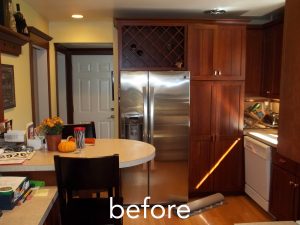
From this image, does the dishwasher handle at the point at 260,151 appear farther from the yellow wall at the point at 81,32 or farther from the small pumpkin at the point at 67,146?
the small pumpkin at the point at 67,146

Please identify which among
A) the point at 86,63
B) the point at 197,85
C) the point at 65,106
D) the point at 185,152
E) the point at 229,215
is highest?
the point at 86,63

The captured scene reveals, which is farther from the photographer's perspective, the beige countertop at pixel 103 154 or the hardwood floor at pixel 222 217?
the hardwood floor at pixel 222 217

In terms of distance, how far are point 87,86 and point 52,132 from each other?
2843 mm

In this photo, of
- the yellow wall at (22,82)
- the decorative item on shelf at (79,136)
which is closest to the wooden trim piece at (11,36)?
the yellow wall at (22,82)

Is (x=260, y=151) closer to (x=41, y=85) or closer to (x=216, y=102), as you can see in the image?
(x=216, y=102)

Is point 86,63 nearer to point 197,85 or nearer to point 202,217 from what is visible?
point 197,85

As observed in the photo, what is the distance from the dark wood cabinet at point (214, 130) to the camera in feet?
12.1

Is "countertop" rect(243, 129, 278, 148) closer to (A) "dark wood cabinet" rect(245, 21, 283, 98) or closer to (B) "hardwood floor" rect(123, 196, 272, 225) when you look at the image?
(A) "dark wood cabinet" rect(245, 21, 283, 98)

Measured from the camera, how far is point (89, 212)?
1.88 m

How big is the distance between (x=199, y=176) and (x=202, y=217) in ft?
1.96

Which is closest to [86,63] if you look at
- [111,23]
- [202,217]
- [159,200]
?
[111,23]

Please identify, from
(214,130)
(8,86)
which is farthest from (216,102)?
(8,86)

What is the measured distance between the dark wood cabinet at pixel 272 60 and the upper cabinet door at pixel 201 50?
0.77 m

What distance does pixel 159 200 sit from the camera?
3570 millimetres
